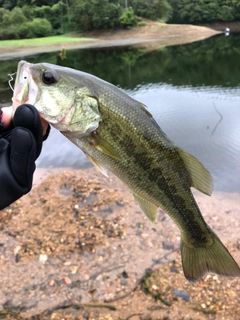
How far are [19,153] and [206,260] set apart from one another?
208 centimetres

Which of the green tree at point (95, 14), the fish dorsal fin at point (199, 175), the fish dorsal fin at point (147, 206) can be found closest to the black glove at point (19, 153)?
the fish dorsal fin at point (147, 206)

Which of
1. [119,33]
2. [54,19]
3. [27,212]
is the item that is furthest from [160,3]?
[27,212]

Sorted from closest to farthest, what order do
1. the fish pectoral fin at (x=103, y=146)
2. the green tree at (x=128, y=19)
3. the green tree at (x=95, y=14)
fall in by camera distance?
the fish pectoral fin at (x=103, y=146)
the green tree at (x=128, y=19)
the green tree at (x=95, y=14)

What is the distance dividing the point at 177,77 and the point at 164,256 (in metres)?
21.1

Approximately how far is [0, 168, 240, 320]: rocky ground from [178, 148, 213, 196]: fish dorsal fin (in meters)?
2.70

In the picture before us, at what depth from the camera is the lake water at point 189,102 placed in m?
11.7

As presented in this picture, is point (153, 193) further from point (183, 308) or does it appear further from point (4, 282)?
point (4, 282)

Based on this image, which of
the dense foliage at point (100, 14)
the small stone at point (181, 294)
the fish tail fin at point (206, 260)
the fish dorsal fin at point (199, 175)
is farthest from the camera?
the dense foliage at point (100, 14)

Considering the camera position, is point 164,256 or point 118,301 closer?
point 118,301

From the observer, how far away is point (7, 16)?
2692 inches

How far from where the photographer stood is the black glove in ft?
9.43

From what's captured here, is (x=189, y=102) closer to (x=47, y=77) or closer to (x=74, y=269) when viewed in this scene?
(x=74, y=269)

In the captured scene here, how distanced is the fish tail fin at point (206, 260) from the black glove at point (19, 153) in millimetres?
1726

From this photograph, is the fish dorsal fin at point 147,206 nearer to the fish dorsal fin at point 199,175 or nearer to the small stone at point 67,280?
the fish dorsal fin at point 199,175
